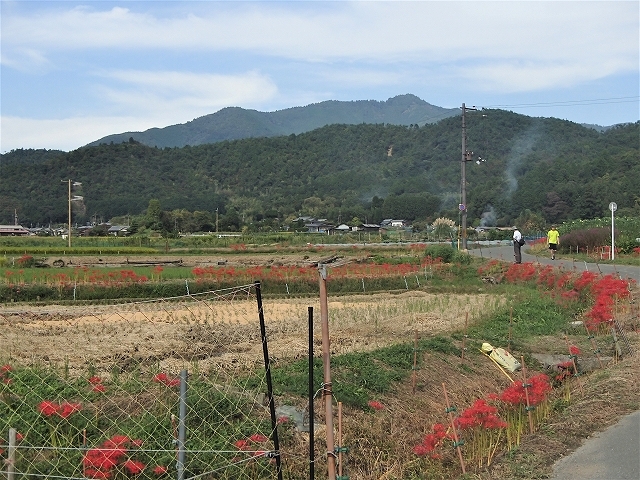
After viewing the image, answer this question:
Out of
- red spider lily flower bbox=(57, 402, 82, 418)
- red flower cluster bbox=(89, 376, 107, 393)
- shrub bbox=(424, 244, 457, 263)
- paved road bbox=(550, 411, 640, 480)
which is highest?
shrub bbox=(424, 244, 457, 263)

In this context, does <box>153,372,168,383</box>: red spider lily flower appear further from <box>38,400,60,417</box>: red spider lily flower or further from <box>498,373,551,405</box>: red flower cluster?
<box>498,373,551,405</box>: red flower cluster

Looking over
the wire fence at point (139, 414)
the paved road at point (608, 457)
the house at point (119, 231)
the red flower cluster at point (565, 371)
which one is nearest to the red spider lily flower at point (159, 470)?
the wire fence at point (139, 414)

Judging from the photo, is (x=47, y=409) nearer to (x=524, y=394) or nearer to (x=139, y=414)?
(x=139, y=414)

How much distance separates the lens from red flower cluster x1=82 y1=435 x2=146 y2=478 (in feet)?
19.0

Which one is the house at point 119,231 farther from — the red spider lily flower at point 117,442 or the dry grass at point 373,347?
the red spider lily flower at point 117,442

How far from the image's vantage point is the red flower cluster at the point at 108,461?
5.78 meters

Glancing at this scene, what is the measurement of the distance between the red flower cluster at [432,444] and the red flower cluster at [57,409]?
3.22 meters

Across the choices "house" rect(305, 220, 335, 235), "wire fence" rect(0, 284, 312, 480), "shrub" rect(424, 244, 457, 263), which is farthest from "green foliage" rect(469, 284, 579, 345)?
"house" rect(305, 220, 335, 235)

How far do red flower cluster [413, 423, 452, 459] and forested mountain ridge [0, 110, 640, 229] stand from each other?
186 feet

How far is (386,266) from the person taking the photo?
26.1 m

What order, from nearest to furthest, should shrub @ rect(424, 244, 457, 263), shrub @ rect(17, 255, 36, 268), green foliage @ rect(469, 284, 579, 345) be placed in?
green foliage @ rect(469, 284, 579, 345)
shrub @ rect(424, 244, 457, 263)
shrub @ rect(17, 255, 36, 268)

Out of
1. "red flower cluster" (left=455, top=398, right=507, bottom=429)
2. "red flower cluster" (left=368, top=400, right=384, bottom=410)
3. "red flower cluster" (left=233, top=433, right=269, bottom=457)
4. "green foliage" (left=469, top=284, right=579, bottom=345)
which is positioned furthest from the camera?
"green foliage" (left=469, top=284, right=579, bottom=345)

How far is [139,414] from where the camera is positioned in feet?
22.6

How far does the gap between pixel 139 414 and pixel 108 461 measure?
1104 mm
